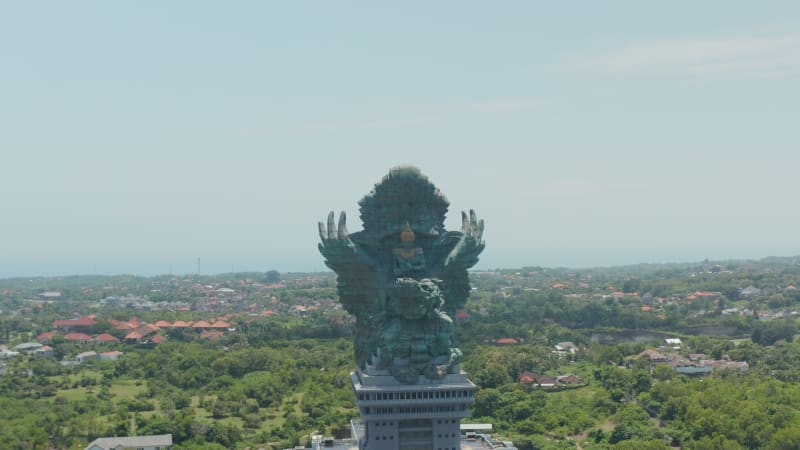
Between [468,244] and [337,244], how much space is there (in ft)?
22.6

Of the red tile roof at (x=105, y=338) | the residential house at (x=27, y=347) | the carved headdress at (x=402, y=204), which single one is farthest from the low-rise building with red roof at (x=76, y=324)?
the carved headdress at (x=402, y=204)

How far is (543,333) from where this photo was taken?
127750 mm

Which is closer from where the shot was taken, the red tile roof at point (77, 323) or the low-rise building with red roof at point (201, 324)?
the low-rise building with red roof at point (201, 324)

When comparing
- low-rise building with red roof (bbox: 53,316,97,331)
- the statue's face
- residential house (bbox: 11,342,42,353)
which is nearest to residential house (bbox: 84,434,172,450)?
the statue's face

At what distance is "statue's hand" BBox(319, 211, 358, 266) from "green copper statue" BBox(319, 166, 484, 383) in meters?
0.05

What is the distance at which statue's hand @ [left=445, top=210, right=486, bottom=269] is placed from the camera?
47.4m

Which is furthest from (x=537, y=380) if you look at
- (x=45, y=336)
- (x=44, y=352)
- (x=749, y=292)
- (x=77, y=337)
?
(x=749, y=292)

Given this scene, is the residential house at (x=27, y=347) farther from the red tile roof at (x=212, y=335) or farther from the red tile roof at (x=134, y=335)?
the red tile roof at (x=212, y=335)

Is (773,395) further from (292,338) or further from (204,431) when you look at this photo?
(292,338)

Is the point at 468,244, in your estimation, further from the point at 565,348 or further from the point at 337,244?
the point at 565,348

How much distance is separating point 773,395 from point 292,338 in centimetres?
6422

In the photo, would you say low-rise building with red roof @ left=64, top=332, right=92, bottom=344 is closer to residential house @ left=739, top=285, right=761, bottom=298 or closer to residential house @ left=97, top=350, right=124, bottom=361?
residential house @ left=97, top=350, right=124, bottom=361

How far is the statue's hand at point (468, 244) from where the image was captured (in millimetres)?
47406

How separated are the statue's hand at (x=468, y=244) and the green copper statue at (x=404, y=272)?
52mm
